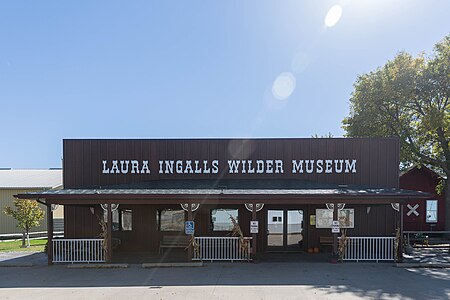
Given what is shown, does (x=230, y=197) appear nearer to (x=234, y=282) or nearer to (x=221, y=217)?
(x=234, y=282)

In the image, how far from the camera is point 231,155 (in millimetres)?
15188

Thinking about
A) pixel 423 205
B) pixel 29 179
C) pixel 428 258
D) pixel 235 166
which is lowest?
pixel 428 258

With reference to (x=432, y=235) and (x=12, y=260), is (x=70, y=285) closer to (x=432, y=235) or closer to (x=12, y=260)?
(x=12, y=260)

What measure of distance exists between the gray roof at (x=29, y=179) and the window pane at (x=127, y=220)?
12844mm

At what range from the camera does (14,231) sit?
24.3 metres

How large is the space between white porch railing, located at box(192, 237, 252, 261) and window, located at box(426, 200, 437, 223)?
15.5 meters

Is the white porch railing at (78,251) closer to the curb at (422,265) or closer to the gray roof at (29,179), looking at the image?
the curb at (422,265)

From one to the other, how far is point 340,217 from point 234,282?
7.21 m

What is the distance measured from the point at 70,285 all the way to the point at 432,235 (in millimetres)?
20839

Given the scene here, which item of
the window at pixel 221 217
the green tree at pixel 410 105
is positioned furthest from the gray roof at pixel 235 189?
the green tree at pixel 410 105

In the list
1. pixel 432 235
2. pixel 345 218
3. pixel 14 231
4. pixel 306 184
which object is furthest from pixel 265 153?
pixel 14 231

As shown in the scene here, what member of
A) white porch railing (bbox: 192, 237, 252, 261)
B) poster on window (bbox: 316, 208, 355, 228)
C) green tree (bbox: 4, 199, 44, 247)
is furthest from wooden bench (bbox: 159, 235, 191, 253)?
green tree (bbox: 4, 199, 44, 247)

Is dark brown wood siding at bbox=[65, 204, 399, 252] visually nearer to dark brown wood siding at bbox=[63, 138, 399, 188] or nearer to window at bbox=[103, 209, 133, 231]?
window at bbox=[103, 209, 133, 231]

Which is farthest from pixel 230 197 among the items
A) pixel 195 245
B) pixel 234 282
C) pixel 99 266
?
pixel 99 266
